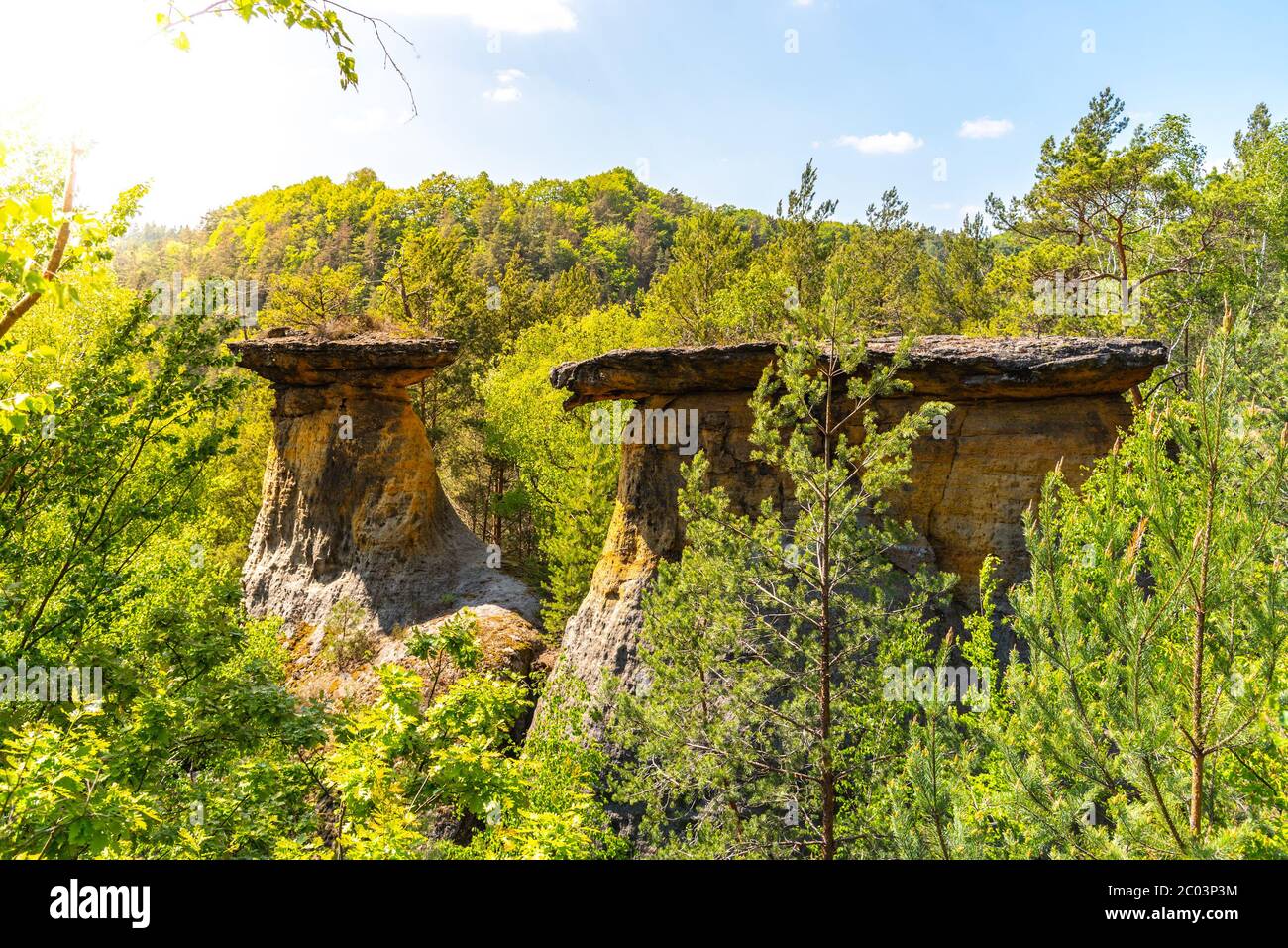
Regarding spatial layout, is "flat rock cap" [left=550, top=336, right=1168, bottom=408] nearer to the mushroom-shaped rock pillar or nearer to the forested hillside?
the forested hillside

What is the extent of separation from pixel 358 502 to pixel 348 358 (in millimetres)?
3824

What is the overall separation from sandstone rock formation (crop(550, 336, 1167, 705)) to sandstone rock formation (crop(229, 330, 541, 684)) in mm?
5815

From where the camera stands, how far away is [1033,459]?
496 inches

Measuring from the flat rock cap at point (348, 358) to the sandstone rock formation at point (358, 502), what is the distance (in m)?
0.03

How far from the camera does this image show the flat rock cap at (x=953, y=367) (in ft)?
38.5

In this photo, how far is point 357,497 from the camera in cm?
2002

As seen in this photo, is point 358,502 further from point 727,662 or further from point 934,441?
point 934,441

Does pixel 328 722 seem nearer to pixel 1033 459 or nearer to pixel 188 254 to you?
pixel 1033 459

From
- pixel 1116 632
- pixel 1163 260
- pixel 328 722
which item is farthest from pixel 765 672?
pixel 1163 260
